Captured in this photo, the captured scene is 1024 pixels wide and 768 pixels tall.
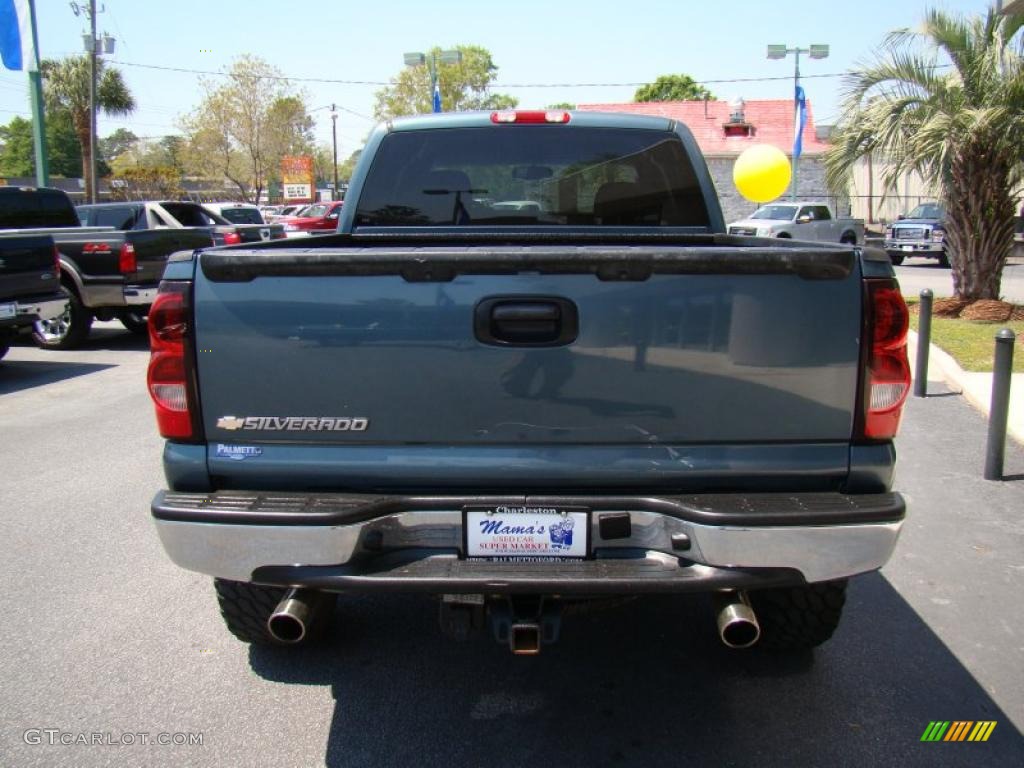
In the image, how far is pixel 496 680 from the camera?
338 centimetres

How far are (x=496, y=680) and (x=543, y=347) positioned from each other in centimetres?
149

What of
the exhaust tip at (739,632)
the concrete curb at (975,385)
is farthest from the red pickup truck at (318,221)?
the exhaust tip at (739,632)

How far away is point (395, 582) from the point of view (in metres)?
2.57

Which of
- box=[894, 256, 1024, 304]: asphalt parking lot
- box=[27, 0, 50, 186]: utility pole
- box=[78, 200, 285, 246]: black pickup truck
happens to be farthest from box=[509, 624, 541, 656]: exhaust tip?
box=[27, 0, 50, 186]: utility pole

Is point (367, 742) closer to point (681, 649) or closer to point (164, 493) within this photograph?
point (164, 493)

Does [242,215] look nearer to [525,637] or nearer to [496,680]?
[496,680]

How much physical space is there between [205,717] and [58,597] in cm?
146

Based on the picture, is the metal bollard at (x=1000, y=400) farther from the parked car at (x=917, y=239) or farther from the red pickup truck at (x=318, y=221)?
the parked car at (x=917, y=239)

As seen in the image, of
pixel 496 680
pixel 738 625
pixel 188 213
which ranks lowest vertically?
pixel 496 680

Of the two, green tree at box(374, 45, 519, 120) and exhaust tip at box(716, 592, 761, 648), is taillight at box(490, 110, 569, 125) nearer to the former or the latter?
exhaust tip at box(716, 592, 761, 648)

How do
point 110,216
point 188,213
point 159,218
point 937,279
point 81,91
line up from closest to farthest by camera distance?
point 159,218 < point 110,216 < point 188,213 < point 937,279 < point 81,91

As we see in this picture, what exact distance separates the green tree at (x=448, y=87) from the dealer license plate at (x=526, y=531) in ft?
149

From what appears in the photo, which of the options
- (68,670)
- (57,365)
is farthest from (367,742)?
(57,365)

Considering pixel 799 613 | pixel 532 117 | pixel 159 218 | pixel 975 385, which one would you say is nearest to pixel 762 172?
pixel 975 385
